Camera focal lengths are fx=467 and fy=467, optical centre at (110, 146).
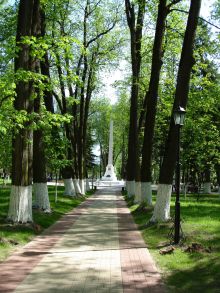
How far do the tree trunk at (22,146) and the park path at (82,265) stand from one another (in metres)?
1.25

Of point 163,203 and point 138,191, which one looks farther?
point 138,191

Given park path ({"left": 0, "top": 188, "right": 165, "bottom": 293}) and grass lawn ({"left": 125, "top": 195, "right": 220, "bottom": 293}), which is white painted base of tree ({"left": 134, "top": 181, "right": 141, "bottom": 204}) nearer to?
grass lawn ({"left": 125, "top": 195, "right": 220, "bottom": 293})

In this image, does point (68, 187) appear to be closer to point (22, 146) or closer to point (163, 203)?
point (163, 203)

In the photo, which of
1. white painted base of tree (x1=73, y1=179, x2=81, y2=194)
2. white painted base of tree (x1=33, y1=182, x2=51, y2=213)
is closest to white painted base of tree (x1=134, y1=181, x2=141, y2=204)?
white painted base of tree (x1=33, y1=182, x2=51, y2=213)

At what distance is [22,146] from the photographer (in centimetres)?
1473

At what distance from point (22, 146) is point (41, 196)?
561cm

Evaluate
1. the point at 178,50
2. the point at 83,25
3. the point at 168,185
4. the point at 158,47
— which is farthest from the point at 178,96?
the point at 83,25

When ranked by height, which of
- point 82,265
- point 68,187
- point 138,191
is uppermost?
point 68,187

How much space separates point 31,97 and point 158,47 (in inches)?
258

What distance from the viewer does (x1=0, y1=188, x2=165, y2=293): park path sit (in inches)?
321

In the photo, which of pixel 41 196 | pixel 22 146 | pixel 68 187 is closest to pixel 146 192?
pixel 41 196

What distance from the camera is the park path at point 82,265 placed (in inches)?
321

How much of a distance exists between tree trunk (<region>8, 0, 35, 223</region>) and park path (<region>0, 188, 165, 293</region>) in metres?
1.25

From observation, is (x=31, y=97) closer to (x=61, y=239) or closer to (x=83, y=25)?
(x=61, y=239)
